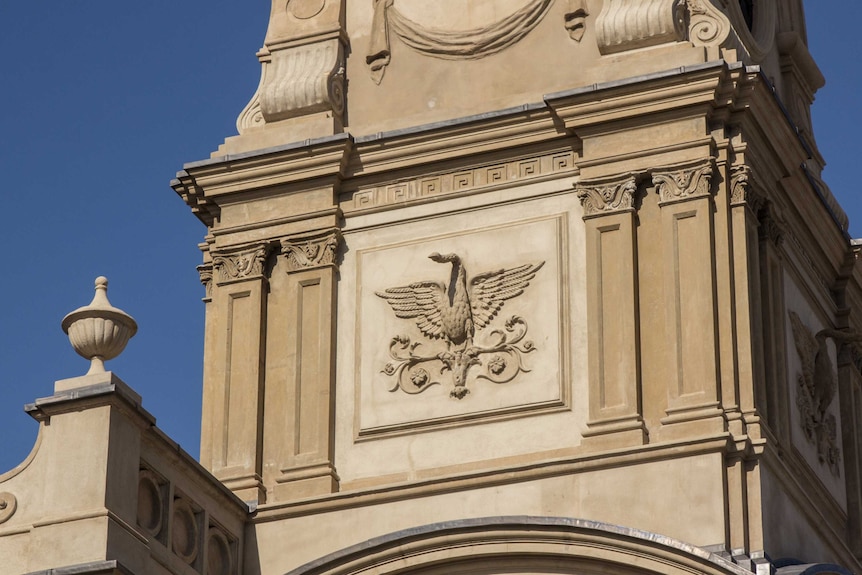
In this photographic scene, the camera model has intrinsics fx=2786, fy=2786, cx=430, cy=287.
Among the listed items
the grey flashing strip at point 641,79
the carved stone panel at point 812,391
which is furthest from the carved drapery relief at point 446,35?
the carved stone panel at point 812,391

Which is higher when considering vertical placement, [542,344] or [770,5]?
[770,5]

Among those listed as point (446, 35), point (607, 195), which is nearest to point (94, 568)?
point (607, 195)

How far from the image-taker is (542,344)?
2728 cm

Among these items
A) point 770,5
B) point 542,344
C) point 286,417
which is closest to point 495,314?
point 542,344

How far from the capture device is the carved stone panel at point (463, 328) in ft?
89.5

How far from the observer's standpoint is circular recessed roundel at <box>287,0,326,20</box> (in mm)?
29875

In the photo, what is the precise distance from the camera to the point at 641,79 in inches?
1081

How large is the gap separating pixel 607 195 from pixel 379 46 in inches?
135

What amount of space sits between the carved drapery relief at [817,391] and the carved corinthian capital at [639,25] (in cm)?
319

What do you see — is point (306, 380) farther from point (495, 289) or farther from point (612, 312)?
point (612, 312)

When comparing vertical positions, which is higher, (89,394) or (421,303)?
(421,303)

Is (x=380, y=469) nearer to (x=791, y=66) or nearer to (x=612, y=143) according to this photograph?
(x=612, y=143)

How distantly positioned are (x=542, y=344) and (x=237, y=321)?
3317 millimetres

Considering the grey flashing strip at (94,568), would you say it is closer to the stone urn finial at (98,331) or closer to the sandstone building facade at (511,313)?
the sandstone building facade at (511,313)
